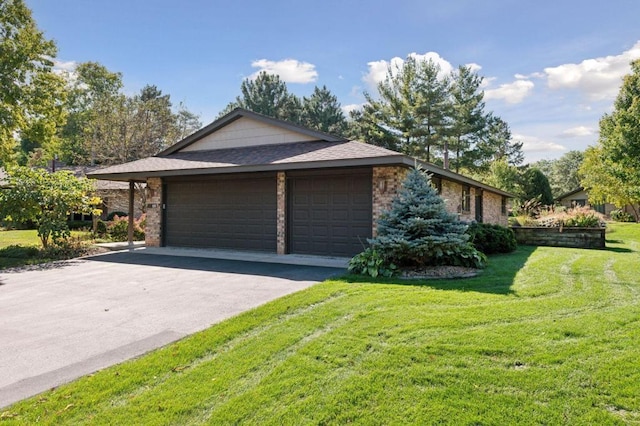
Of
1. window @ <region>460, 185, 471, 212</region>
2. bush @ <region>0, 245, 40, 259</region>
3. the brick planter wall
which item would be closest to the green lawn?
bush @ <region>0, 245, 40, 259</region>

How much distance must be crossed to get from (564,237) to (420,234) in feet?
29.2

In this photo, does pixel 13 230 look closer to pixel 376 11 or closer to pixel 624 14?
pixel 376 11

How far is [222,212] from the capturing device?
12273mm

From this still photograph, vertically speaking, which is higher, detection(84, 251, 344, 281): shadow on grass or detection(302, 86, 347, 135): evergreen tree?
detection(302, 86, 347, 135): evergreen tree

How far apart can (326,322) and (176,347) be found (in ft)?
5.44

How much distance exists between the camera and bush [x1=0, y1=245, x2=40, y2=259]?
10859mm

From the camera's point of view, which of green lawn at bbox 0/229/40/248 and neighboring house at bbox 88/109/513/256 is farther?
green lawn at bbox 0/229/40/248

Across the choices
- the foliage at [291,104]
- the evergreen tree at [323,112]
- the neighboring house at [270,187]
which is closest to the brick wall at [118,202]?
the neighboring house at [270,187]

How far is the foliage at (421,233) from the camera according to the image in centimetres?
764

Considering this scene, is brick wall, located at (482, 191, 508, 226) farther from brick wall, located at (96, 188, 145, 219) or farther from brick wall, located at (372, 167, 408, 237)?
brick wall, located at (96, 188, 145, 219)

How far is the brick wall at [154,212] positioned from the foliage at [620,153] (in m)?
17.5

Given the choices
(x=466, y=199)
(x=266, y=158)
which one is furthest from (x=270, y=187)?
(x=466, y=199)

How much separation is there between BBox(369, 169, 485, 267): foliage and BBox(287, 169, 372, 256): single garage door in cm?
176

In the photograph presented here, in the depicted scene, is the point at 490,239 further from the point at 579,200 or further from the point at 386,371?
the point at 579,200
